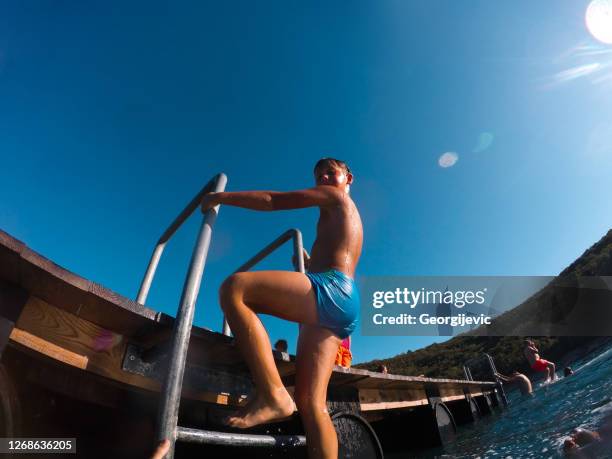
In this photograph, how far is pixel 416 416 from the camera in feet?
23.3

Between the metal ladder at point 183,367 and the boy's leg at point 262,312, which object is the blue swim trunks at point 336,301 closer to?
the boy's leg at point 262,312

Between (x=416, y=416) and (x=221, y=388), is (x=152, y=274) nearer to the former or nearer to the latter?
(x=221, y=388)

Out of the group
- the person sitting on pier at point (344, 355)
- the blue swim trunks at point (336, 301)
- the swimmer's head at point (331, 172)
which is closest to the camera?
the blue swim trunks at point (336, 301)

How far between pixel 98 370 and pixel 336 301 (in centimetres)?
139

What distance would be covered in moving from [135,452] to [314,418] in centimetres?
172

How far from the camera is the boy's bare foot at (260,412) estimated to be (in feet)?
4.29

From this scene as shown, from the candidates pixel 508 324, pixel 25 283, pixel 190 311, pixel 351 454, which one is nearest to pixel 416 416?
pixel 351 454

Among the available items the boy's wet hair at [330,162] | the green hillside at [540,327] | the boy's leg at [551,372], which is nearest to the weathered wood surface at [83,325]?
the boy's wet hair at [330,162]

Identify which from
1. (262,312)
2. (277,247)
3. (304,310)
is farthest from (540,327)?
(262,312)

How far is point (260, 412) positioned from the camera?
135 centimetres

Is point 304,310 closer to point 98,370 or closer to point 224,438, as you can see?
point 224,438

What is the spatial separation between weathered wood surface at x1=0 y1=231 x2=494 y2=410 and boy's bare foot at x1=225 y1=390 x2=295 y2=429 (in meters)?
0.59

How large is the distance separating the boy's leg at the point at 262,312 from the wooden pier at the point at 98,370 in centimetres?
19

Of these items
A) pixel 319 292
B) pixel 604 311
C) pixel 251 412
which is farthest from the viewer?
pixel 604 311
